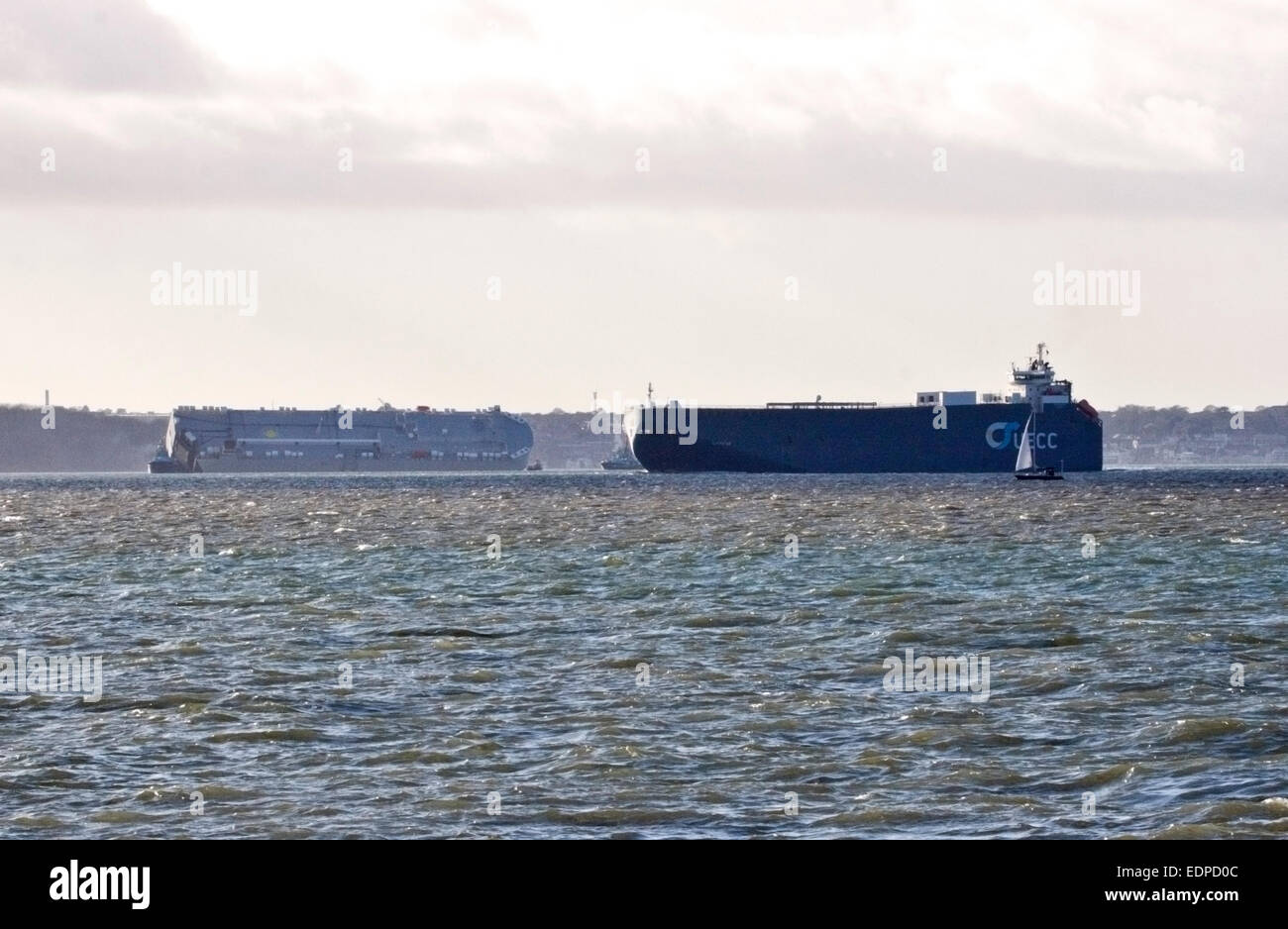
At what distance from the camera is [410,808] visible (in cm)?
1334

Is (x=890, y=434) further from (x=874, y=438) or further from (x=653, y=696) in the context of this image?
(x=653, y=696)

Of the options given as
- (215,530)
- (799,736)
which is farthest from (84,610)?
(215,530)

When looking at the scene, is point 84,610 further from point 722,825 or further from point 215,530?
point 215,530

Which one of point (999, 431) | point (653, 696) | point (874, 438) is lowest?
point (653, 696)

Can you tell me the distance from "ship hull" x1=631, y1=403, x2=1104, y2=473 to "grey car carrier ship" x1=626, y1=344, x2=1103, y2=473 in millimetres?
80

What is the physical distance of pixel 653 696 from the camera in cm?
1886

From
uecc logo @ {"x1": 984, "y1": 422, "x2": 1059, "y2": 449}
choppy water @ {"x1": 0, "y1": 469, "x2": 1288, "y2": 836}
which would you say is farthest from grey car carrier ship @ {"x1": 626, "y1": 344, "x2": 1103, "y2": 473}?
choppy water @ {"x1": 0, "y1": 469, "x2": 1288, "y2": 836}

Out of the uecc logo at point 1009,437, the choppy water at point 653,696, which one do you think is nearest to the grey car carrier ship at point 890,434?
the uecc logo at point 1009,437

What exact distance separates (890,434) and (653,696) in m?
127

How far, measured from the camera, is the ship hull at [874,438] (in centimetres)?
14200

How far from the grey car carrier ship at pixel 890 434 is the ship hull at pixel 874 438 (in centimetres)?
8

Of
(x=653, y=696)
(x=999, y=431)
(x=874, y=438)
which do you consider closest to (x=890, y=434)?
(x=874, y=438)

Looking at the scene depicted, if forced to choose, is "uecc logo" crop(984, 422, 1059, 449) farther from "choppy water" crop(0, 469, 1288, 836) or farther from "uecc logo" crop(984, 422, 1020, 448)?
"choppy water" crop(0, 469, 1288, 836)
